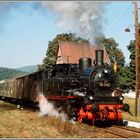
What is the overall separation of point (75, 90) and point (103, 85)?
4.85 ft

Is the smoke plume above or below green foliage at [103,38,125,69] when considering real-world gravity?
below

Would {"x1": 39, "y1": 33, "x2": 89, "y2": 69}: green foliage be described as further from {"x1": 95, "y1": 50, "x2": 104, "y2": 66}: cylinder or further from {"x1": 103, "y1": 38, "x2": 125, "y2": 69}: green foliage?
{"x1": 95, "y1": 50, "x2": 104, "y2": 66}: cylinder

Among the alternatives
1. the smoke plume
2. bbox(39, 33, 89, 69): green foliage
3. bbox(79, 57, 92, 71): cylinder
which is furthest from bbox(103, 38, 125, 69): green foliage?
bbox(79, 57, 92, 71): cylinder

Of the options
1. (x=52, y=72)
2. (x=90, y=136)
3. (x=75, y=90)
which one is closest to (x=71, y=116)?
(x=75, y=90)

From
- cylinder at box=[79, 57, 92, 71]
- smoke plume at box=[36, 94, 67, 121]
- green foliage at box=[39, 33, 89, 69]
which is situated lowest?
smoke plume at box=[36, 94, 67, 121]

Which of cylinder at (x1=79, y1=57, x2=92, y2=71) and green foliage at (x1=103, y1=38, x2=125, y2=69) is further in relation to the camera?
green foliage at (x1=103, y1=38, x2=125, y2=69)

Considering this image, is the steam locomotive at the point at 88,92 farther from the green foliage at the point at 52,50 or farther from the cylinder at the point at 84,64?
the green foliage at the point at 52,50

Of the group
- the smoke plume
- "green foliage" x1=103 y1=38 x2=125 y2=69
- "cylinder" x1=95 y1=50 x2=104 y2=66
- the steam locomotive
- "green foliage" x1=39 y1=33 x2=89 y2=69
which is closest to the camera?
the steam locomotive

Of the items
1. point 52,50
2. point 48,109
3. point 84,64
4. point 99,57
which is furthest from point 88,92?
point 52,50

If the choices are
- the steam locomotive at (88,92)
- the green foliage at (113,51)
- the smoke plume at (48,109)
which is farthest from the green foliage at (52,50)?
the steam locomotive at (88,92)

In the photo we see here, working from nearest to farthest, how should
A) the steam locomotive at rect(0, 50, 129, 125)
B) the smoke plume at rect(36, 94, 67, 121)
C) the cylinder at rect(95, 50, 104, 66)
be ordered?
the steam locomotive at rect(0, 50, 129, 125) → the cylinder at rect(95, 50, 104, 66) → the smoke plume at rect(36, 94, 67, 121)

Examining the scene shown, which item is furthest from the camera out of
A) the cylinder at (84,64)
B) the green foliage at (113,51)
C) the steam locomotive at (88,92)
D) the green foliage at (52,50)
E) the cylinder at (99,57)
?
the green foliage at (113,51)

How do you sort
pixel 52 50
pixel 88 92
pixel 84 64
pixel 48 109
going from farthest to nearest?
1. pixel 52 50
2. pixel 48 109
3. pixel 84 64
4. pixel 88 92

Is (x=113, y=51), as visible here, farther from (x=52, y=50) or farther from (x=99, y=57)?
(x=99, y=57)
